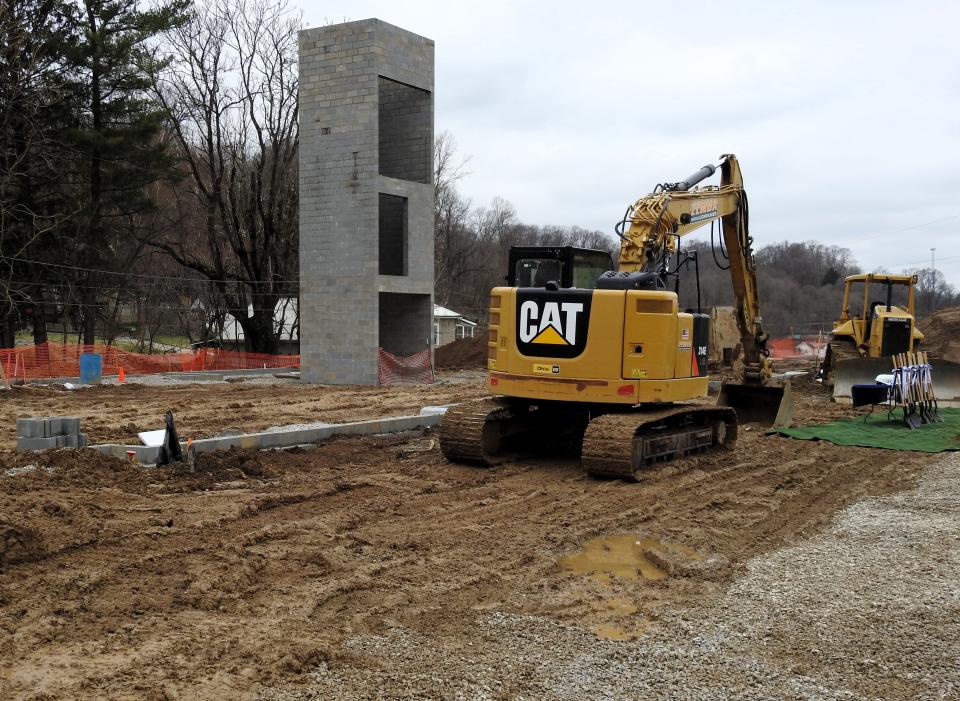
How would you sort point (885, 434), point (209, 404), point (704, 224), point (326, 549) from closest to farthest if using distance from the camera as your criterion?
point (326, 549)
point (704, 224)
point (885, 434)
point (209, 404)

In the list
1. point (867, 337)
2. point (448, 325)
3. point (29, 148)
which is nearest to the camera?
point (867, 337)

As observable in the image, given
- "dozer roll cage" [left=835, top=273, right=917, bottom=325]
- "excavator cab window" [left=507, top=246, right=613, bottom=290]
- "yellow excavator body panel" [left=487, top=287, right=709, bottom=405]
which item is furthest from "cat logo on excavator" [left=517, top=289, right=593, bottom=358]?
"dozer roll cage" [left=835, top=273, right=917, bottom=325]

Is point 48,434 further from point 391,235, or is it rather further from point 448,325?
point 448,325

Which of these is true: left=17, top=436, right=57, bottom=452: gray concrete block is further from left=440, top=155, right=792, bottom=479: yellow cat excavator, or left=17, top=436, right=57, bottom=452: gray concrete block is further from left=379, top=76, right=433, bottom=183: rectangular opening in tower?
left=379, top=76, right=433, bottom=183: rectangular opening in tower

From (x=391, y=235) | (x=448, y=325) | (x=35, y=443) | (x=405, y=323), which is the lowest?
(x=35, y=443)

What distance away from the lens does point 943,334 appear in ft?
94.4

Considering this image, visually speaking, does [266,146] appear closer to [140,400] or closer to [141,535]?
[140,400]

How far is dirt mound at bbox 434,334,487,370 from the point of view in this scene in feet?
114

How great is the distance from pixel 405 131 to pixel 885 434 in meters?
17.6

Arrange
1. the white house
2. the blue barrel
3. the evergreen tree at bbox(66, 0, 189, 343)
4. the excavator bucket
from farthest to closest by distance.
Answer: the white house → the evergreen tree at bbox(66, 0, 189, 343) → the blue barrel → the excavator bucket

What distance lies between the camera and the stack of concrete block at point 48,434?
1070 centimetres

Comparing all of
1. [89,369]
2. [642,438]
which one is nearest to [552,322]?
[642,438]

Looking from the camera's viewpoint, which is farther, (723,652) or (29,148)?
(29,148)

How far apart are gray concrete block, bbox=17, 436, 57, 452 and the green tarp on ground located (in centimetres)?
1037
